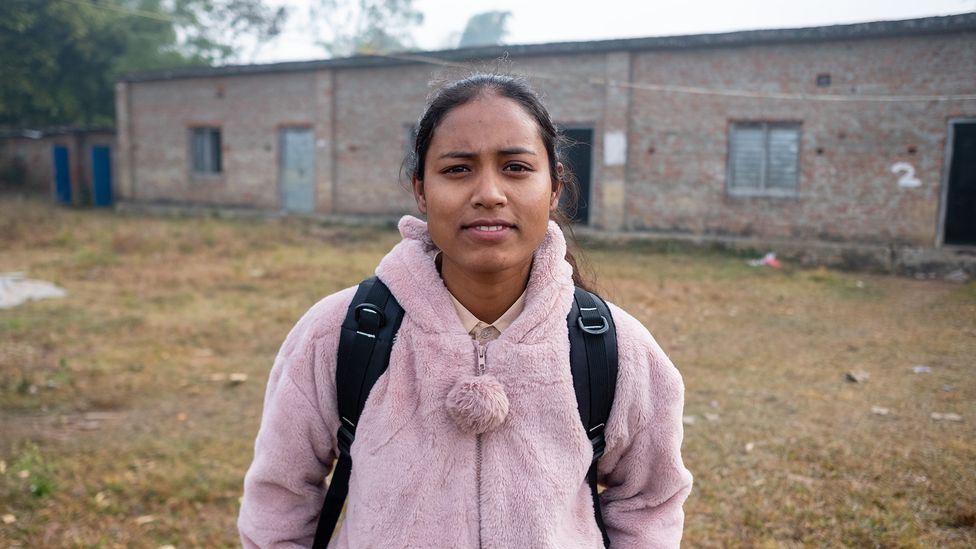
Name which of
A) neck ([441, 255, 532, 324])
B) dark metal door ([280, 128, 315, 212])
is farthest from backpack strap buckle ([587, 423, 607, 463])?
dark metal door ([280, 128, 315, 212])

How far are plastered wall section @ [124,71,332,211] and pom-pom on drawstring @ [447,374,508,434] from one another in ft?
53.6

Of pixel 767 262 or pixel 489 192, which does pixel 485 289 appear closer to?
pixel 489 192

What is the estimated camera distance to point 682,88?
13.0m

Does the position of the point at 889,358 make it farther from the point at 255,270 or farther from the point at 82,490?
the point at 255,270

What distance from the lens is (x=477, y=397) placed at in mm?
1337

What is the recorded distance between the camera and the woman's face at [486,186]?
144cm

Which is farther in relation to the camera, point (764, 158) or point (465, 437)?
point (764, 158)

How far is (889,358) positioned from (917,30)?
7221 millimetres

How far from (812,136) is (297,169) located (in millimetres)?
11475

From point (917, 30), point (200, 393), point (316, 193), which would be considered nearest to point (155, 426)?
point (200, 393)

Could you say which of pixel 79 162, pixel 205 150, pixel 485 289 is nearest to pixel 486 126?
pixel 485 289

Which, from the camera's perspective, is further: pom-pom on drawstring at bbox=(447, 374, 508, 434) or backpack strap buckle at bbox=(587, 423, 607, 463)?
backpack strap buckle at bbox=(587, 423, 607, 463)

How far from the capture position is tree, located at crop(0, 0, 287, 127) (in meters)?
23.7

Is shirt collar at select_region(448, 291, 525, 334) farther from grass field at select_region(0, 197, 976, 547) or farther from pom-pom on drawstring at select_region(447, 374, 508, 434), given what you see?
grass field at select_region(0, 197, 976, 547)
